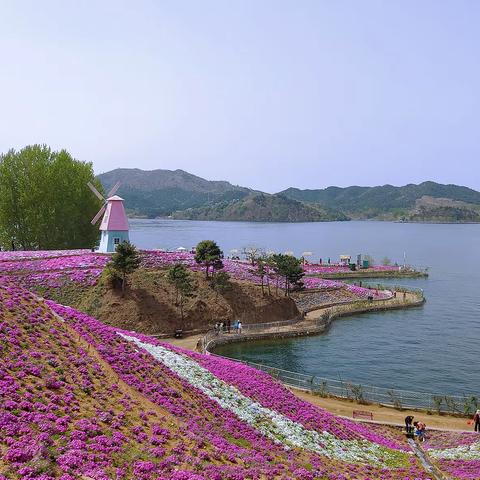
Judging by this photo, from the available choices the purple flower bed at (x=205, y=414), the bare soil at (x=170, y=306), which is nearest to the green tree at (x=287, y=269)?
the bare soil at (x=170, y=306)

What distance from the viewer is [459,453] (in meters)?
31.1

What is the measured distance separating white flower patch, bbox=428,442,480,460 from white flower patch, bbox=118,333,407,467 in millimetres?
2596

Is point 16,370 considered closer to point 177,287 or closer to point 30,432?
point 30,432

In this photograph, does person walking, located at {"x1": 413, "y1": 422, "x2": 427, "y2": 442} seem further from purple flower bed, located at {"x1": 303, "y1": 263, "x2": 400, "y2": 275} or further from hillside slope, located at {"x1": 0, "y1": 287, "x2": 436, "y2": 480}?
purple flower bed, located at {"x1": 303, "y1": 263, "x2": 400, "y2": 275}

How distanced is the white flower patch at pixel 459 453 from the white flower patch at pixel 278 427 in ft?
Result: 8.52

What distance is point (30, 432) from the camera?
19188 mm

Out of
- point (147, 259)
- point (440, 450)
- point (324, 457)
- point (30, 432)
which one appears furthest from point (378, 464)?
point (147, 259)

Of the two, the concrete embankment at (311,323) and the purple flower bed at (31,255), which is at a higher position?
the purple flower bed at (31,255)

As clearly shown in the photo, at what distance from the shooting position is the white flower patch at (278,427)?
27.7m

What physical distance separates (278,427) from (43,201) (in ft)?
236

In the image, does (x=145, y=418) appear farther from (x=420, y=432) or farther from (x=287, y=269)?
(x=287, y=269)

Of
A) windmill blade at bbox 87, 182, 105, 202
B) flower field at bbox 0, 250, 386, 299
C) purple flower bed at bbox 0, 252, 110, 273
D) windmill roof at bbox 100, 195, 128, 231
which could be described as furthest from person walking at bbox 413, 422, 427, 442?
windmill blade at bbox 87, 182, 105, 202

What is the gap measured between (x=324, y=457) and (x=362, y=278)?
104238 millimetres

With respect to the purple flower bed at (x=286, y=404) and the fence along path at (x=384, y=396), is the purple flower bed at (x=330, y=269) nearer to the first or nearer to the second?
the fence along path at (x=384, y=396)
